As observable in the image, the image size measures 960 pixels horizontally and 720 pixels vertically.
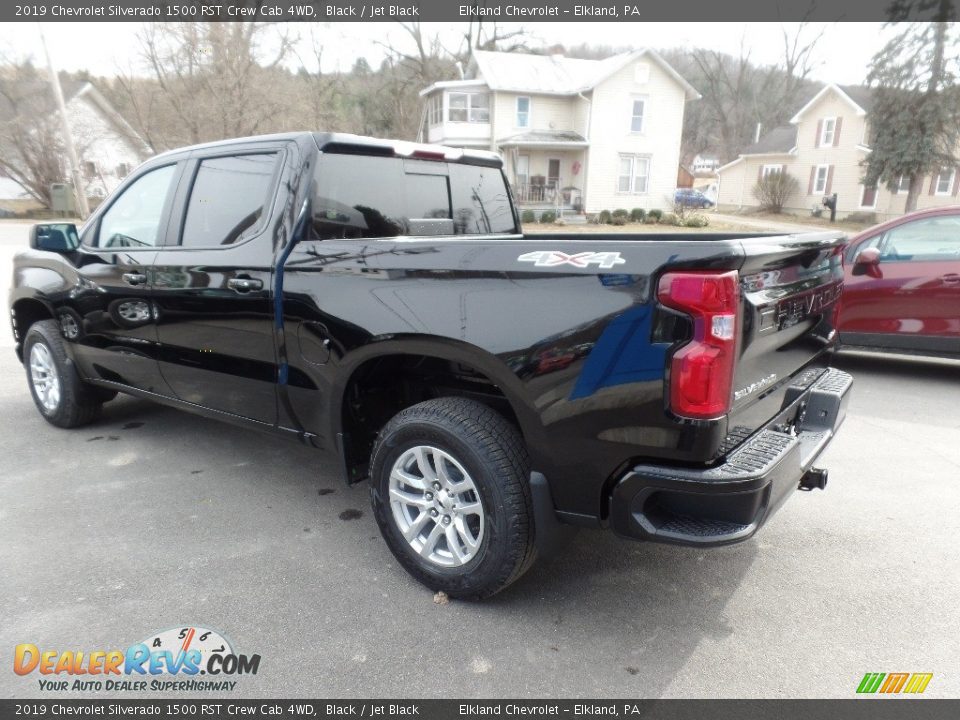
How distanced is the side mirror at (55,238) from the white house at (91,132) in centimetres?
3045

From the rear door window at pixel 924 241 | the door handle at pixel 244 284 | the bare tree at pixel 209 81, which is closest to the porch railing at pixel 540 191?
the bare tree at pixel 209 81

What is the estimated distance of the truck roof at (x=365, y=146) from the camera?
10.4 feet

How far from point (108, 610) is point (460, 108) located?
1287 inches

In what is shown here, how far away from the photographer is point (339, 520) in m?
3.51

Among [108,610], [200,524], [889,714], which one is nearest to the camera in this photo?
[889,714]

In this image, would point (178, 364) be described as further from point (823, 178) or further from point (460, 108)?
point (823, 178)

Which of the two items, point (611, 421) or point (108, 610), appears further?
point (108, 610)

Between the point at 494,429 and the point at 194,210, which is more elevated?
the point at 194,210

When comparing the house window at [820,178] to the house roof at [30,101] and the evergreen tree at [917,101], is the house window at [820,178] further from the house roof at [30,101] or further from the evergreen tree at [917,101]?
the house roof at [30,101]

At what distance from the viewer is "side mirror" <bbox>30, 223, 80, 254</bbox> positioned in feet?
13.7

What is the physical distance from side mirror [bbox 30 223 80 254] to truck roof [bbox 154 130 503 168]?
95cm

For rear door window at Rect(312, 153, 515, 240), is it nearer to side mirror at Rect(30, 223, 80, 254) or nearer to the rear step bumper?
the rear step bumper

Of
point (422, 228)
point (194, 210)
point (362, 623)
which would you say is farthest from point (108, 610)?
point (422, 228)

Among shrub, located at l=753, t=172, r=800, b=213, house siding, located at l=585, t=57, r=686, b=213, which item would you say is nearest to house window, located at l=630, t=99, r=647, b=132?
house siding, located at l=585, t=57, r=686, b=213
